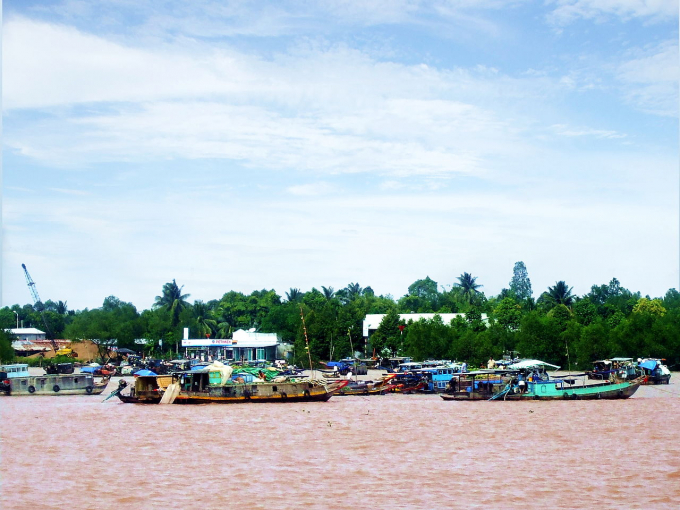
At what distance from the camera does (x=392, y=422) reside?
138 feet

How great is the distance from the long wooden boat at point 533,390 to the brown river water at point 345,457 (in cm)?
389

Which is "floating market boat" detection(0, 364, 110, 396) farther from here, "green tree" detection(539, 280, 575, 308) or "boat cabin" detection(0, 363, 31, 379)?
"green tree" detection(539, 280, 575, 308)

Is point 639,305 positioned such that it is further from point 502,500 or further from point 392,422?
point 502,500

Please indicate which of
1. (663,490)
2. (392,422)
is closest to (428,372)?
(392,422)

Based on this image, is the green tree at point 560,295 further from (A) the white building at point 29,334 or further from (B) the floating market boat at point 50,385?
(A) the white building at point 29,334

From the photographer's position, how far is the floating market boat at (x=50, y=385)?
61656 mm

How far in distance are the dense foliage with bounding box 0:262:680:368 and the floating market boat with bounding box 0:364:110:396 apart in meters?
19.8

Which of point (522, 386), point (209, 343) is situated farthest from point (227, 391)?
point (209, 343)

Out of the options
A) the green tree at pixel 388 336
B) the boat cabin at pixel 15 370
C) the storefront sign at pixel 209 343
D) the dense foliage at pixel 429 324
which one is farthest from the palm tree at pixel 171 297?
the boat cabin at pixel 15 370

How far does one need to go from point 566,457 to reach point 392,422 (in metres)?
12.5

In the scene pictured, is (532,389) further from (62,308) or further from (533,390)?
(62,308)

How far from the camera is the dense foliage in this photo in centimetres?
7875

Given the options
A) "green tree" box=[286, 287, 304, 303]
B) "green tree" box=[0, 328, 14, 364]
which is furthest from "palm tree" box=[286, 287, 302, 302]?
"green tree" box=[0, 328, 14, 364]

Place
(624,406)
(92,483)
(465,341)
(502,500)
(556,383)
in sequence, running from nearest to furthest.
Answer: (502,500)
(92,483)
(624,406)
(556,383)
(465,341)
